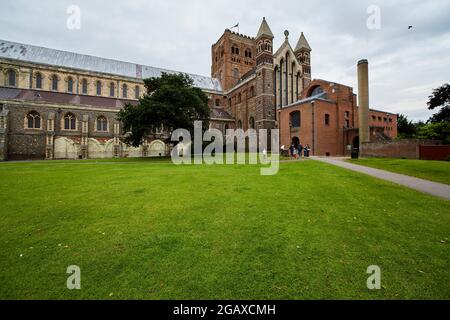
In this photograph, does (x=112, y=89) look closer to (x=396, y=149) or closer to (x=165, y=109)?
(x=165, y=109)

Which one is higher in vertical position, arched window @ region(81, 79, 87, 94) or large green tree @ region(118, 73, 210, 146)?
arched window @ region(81, 79, 87, 94)

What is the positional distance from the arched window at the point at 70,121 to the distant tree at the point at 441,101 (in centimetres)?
5603

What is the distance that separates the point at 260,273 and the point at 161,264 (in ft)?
5.03

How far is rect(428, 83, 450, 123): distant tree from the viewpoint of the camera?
97.7ft

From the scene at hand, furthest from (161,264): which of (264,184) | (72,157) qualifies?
(72,157)

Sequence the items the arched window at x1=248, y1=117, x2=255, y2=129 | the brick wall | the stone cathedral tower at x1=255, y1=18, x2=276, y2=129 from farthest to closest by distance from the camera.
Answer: the arched window at x1=248, y1=117, x2=255, y2=129 < the stone cathedral tower at x1=255, y1=18, x2=276, y2=129 < the brick wall

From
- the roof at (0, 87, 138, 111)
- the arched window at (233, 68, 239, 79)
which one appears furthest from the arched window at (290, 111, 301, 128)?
the roof at (0, 87, 138, 111)

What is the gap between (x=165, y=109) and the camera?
21078 mm

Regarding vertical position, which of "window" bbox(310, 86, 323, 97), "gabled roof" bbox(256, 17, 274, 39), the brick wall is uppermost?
"gabled roof" bbox(256, 17, 274, 39)

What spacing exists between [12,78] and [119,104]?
16.8 meters

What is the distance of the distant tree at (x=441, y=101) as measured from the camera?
97.7 feet

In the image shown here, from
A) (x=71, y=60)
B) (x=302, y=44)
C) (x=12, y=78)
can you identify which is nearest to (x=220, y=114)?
(x=302, y=44)

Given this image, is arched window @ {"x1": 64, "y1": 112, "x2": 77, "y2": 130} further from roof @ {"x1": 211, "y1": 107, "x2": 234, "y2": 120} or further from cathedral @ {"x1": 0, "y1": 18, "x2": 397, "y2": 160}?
roof @ {"x1": 211, "y1": 107, "x2": 234, "y2": 120}
